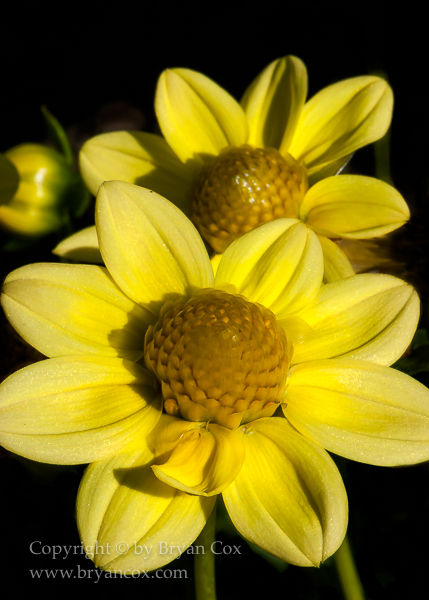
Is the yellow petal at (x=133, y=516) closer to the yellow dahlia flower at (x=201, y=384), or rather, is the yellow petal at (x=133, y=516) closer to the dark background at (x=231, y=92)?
the yellow dahlia flower at (x=201, y=384)

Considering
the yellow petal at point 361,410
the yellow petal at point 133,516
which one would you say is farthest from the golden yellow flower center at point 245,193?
the yellow petal at point 133,516

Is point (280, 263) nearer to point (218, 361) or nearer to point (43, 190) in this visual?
point (218, 361)

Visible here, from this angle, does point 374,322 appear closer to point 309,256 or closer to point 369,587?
point 309,256

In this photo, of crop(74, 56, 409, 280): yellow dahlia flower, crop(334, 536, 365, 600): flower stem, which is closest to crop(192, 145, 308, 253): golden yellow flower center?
crop(74, 56, 409, 280): yellow dahlia flower

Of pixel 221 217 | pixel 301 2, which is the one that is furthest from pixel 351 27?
pixel 221 217

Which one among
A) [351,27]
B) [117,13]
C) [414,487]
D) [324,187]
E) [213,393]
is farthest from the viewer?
[117,13]
